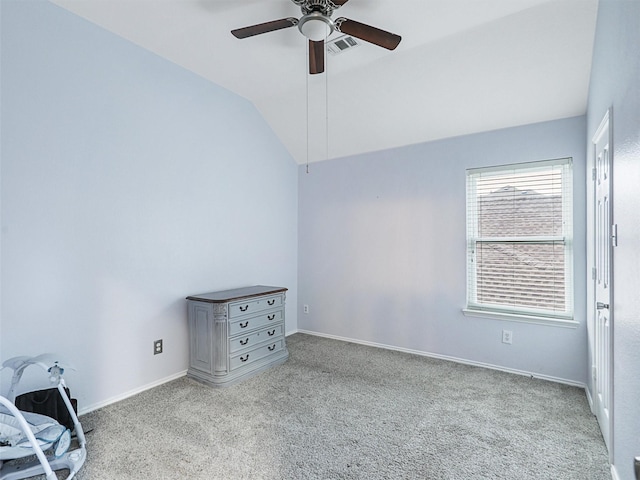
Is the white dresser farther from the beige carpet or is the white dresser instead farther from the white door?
the white door

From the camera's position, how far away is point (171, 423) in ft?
7.69

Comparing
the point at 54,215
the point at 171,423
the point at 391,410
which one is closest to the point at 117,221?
the point at 54,215

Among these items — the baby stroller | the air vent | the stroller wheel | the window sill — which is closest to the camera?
the baby stroller

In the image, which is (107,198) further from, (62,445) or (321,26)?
(321,26)

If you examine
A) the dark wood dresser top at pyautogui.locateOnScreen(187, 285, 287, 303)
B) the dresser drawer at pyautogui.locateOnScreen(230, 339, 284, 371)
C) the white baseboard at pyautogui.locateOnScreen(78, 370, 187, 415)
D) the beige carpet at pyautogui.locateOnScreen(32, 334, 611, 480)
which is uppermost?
the dark wood dresser top at pyautogui.locateOnScreen(187, 285, 287, 303)

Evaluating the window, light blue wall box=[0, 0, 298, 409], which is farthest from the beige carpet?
the window

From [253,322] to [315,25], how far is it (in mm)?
2446

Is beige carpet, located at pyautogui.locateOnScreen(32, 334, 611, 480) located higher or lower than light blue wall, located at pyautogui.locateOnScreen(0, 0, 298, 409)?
lower

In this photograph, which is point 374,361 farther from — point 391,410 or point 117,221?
point 117,221

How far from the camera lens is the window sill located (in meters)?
2.97

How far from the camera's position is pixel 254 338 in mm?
3254

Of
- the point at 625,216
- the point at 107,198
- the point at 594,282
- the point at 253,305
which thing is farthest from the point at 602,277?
the point at 107,198

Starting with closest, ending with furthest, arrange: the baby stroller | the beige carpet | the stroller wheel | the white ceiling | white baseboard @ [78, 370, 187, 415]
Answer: the baby stroller
the stroller wheel
the beige carpet
the white ceiling
white baseboard @ [78, 370, 187, 415]

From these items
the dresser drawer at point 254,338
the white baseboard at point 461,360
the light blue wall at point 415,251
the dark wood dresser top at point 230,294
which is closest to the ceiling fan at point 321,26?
the light blue wall at point 415,251
